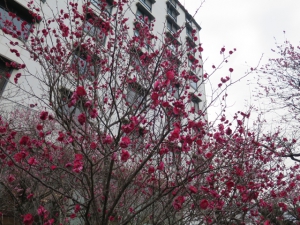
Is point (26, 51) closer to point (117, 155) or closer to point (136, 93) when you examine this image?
point (136, 93)

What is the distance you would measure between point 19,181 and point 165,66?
441 centimetres

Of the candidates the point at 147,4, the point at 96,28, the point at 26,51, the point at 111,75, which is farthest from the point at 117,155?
the point at 147,4

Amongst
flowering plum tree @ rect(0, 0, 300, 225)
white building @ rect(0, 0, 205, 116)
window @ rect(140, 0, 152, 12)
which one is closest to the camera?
flowering plum tree @ rect(0, 0, 300, 225)

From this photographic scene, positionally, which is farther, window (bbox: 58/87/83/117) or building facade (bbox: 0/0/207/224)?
building facade (bbox: 0/0/207/224)

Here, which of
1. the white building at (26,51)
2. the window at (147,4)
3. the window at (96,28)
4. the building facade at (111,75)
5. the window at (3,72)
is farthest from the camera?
the window at (147,4)

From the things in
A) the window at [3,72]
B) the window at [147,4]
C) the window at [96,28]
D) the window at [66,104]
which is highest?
the window at [147,4]

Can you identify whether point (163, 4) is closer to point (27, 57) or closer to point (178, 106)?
point (27, 57)

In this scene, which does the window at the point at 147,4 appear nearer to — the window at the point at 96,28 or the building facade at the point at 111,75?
the building facade at the point at 111,75

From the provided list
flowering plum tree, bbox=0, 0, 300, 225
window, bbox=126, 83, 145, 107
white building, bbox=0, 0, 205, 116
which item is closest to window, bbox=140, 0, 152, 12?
white building, bbox=0, 0, 205, 116

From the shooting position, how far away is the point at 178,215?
4.74 meters

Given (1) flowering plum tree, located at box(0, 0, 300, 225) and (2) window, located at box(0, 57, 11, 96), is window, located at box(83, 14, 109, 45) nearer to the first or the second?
(1) flowering plum tree, located at box(0, 0, 300, 225)

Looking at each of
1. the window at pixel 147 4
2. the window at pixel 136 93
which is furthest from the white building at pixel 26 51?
the window at pixel 147 4

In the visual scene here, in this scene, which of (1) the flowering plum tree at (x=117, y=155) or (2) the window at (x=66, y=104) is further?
(2) the window at (x=66, y=104)

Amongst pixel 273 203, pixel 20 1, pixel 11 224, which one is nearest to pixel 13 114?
pixel 11 224
